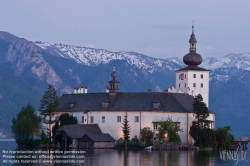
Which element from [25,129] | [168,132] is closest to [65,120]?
[25,129]

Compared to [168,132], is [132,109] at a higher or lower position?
higher

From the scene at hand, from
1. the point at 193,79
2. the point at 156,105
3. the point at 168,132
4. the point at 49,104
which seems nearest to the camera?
the point at 168,132

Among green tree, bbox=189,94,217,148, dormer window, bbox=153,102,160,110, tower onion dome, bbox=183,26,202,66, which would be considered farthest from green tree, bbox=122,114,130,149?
tower onion dome, bbox=183,26,202,66

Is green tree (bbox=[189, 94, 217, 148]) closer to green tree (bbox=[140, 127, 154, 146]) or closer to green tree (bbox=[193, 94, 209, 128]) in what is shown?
green tree (bbox=[193, 94, 209, 128])

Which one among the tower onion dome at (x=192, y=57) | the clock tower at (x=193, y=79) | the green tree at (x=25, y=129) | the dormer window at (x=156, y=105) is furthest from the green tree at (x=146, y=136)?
the tower onion dome at (x=192, y=57)

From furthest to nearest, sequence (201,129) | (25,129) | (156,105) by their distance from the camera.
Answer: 1. (25,129)
2. (156,105)
3. (201,129)

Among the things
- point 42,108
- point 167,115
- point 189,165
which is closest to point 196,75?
point 167,115

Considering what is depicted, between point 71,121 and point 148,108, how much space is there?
12.6 metres

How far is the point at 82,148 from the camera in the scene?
12488cm

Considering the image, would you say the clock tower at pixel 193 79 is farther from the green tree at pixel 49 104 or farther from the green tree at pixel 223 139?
the green tree at pixel 49 104

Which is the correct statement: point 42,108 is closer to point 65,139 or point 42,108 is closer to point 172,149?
point 65,139

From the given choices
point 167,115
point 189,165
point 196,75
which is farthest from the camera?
point 196,75

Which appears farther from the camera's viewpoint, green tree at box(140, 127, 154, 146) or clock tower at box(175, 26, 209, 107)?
clock tower at box(175, 26, 209, 107)

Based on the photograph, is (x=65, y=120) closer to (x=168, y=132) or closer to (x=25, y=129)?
(x=25, y=129)
